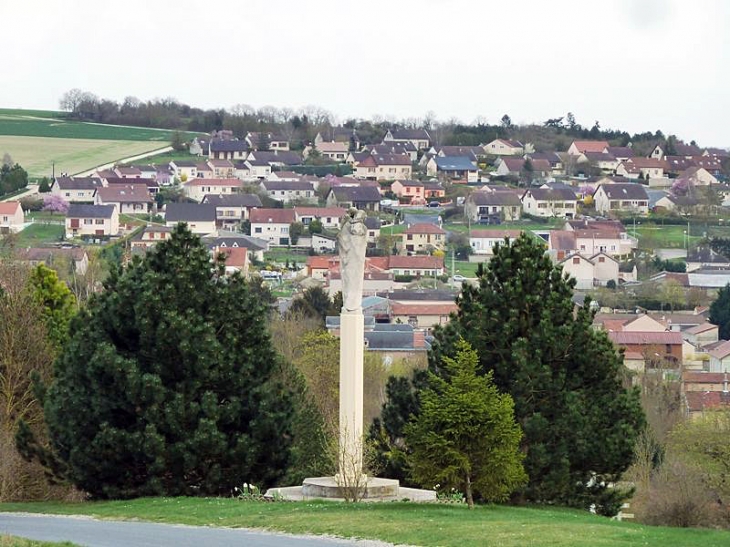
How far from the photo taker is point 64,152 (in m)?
188

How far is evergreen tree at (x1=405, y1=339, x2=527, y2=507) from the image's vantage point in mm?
29250

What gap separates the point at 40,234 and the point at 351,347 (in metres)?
112

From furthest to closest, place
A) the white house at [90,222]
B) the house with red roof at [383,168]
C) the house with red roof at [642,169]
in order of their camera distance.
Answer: the house with red roof at [642,169] → the house with red roof at [383,168] → the white house at [90,222]

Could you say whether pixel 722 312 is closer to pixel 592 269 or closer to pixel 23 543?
pixel 592 269

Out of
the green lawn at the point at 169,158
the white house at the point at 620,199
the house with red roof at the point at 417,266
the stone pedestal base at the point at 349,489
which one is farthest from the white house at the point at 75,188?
the stone pedestal base at the point at 349,489

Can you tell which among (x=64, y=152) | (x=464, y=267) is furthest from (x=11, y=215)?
(x=64, y=152)

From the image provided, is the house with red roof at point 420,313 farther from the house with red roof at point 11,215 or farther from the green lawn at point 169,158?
the green lawn at point 169,158

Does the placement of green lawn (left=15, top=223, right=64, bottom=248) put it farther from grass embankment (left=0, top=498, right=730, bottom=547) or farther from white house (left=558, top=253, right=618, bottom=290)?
grass embankment (left=0, top=498, right=730, bottom=547)

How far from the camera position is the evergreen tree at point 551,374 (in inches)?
1369

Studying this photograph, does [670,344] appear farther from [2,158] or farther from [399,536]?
[2,158]

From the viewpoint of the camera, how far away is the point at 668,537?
25.7 metres

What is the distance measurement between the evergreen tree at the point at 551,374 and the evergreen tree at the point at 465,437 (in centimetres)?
448

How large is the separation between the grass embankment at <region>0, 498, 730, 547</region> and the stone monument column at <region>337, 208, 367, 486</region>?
1.82m

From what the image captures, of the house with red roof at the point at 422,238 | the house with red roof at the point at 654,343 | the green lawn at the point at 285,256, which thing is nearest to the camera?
the house with red roof at the point at 654,343
